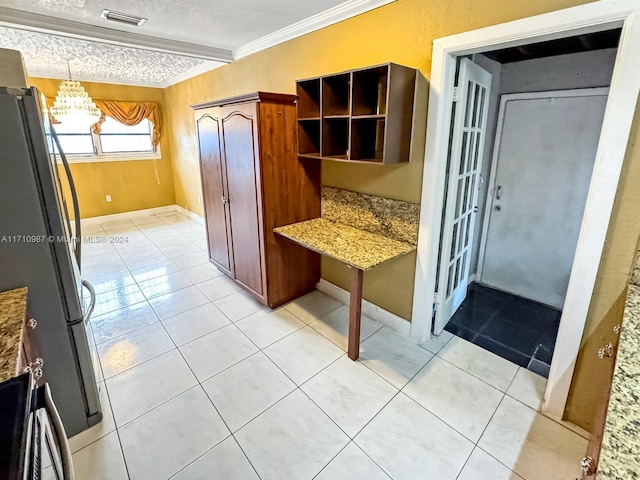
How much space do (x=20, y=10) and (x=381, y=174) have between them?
2991mm

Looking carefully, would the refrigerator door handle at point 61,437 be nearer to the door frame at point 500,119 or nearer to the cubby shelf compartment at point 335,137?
the cubby shelf compartment at point 335,137

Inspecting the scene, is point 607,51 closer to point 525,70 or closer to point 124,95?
point 525,70

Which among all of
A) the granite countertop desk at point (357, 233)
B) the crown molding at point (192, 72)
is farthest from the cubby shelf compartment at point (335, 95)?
the crown molding at point (192, 72)

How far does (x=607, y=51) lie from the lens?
97.3 inches

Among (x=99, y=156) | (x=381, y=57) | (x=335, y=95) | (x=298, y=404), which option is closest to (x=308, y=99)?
(x=335, y=95)

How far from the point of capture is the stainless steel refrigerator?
1363 millimetres

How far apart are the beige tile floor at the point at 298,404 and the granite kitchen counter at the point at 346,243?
773 mm

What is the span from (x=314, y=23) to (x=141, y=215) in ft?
16.3

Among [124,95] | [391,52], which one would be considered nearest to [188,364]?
[391,52]

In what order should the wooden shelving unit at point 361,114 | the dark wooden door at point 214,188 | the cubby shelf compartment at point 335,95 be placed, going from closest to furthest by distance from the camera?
1. the wooden shelving unit at point 361,114
2. the cubby shelf compartment at point 335,95
3. the dark wooden door at point 214,188

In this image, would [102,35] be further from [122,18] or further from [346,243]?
[346,243]

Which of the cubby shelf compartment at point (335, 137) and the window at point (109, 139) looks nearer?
the cubby shelf compartment at point (335, 137)

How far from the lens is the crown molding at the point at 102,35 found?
2.47 m

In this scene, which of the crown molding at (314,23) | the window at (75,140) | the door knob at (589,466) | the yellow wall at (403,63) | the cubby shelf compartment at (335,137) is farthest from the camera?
the window at (75,140)
